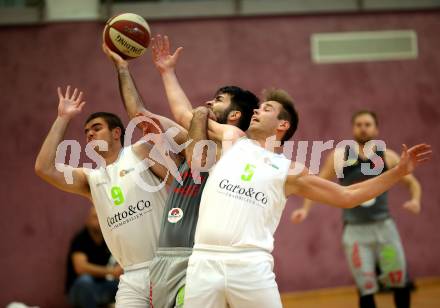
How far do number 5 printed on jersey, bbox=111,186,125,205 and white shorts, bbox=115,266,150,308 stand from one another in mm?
462

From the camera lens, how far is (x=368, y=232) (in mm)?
6723

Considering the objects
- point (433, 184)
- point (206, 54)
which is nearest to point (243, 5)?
point (206, 54)

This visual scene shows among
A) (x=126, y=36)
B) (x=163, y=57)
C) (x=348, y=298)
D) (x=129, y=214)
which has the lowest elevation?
(x=348, y=298)

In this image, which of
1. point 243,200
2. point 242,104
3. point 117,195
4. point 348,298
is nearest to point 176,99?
point 242,104

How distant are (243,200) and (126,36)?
5.60 ft

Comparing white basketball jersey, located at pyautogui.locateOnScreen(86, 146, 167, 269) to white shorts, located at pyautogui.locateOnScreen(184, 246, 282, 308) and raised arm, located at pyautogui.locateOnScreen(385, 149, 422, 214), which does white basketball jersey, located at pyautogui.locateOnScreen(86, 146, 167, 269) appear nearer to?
white shorts, located at pyautogui.locateOnScreen(184, 246, 282, 308)

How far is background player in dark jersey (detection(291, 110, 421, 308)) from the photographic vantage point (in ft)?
21.4

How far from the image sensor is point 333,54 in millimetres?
9703

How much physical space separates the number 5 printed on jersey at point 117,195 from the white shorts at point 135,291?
0.46m

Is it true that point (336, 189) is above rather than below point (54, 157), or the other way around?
below

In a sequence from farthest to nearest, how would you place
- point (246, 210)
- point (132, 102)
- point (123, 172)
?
point (132, 102) < point (123, 172) < point (246, 210)

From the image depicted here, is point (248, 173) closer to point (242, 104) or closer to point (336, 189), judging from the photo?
point (336, 189)

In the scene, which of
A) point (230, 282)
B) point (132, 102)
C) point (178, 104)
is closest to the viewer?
point (230, 282)

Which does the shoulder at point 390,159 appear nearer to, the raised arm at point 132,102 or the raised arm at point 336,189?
the raised arm at point 132,102
